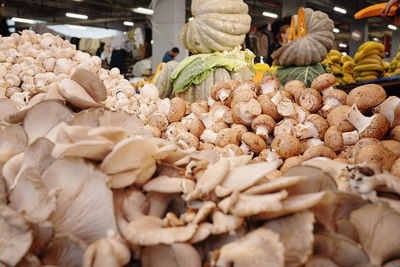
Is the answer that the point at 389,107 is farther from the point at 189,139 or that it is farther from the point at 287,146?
the point at 189,139

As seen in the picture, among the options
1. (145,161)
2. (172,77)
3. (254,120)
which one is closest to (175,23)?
(172,77)

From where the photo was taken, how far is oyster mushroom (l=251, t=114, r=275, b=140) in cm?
198

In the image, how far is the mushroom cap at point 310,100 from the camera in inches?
82.0

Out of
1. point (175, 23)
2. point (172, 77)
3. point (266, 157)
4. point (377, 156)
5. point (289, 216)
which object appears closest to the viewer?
point (289, 216)

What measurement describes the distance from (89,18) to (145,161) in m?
8.83

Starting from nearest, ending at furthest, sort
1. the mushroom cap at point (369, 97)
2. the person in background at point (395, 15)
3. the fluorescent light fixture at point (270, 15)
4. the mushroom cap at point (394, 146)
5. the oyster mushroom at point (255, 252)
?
the oyster mushroom at point (255, 252) → the mushroom cap at point (394, 146) → the mushroom cap at point (369, 97) → the person in background at point (395, 15) → the fluorescent light fixture at point (270, 15)

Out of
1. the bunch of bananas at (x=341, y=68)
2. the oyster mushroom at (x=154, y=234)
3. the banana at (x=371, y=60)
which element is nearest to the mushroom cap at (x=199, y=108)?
the oyster mushroom at (x=154, y=234)

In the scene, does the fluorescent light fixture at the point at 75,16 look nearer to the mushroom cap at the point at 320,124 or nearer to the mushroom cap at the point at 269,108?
the mushroom cap at the point at 269,108

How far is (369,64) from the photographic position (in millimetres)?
5871

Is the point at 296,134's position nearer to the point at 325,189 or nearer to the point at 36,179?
the point at 325,189

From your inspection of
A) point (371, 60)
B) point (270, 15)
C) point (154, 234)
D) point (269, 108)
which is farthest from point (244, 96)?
point (270, 15)

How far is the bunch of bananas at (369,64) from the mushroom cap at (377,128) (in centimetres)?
446

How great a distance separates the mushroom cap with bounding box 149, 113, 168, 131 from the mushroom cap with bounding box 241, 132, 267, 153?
2.18ft

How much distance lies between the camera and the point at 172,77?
10.9 ft
